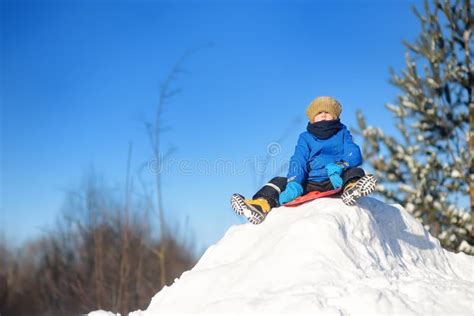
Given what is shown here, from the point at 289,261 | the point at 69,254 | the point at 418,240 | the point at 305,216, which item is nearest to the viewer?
the point at 289,261

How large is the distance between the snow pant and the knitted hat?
660 mm

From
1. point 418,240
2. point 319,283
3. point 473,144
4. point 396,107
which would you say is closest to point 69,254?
point 396,107

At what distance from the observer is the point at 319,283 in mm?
3289

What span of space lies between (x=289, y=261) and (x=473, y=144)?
24.2 feet

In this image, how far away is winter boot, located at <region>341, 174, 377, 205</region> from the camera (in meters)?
4.06

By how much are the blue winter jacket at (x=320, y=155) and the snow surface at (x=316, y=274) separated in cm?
38

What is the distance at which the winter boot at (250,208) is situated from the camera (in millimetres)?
4387

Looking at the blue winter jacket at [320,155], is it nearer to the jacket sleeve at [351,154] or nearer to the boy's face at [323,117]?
the jacket sleeve at [351,154]

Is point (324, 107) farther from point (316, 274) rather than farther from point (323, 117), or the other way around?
point (316, 274)

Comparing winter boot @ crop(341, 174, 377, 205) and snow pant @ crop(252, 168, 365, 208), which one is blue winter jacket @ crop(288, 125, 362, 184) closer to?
snow pant @ crop(252, 168, 365, 208)

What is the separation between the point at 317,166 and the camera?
461 cm

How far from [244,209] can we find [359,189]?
3.29 feet

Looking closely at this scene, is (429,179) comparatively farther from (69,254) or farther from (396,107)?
(69,254)

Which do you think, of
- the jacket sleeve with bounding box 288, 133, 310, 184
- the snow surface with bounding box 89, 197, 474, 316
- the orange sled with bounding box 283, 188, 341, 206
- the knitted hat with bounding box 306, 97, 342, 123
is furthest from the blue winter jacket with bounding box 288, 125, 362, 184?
the snow surface with bounding box 89, 197, 474, 316
